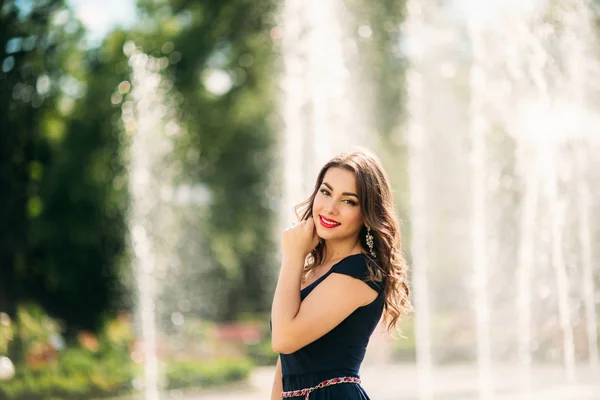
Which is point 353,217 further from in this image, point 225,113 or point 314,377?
point 225,113

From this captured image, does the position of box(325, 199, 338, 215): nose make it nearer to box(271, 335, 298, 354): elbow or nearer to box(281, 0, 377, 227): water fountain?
box(271, 335, 298, 354): elbow

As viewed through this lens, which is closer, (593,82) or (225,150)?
(593,82)

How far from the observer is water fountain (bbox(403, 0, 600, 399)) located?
962 centimetres

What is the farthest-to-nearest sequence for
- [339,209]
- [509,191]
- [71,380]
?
[509,191]
[71,380]
[339,209]

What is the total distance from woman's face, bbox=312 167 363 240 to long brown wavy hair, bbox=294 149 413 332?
0.06ft

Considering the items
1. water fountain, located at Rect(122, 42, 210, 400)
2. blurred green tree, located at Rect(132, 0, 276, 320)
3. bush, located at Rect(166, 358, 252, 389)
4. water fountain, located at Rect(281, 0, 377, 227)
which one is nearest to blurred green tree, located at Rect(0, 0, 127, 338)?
water fountain, located at Rect(122, 42, 210, 400)

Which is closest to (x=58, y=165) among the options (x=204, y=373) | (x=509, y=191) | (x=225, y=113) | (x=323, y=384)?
(x=225, y=113)

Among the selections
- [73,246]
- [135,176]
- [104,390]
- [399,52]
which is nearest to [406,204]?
[399,52]

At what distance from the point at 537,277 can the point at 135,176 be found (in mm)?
8137

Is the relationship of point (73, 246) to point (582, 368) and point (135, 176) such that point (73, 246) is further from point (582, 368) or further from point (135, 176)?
point (582, 368)

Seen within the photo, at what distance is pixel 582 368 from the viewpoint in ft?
30.4

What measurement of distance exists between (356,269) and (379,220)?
0.14 m

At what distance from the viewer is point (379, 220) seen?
83.0 inches

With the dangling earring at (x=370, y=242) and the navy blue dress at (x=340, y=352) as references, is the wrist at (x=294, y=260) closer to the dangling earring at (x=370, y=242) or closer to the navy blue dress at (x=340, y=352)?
the navy blue dress at (x=340, y=352)
